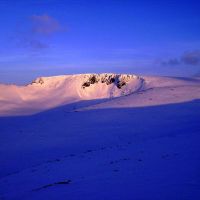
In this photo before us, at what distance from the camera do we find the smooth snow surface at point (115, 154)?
9328mm

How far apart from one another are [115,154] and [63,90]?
88.5m

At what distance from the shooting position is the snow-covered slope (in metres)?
89.1

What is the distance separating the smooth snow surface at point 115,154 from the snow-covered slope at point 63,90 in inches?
1851

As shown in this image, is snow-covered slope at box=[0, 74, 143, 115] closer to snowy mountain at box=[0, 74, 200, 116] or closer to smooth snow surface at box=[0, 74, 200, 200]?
snowy mountain at box=[0, 74, 200, 116]

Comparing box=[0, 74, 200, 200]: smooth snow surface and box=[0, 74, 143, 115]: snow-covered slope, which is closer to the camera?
box=[0, 74, 200, 200]: smooth snow surface

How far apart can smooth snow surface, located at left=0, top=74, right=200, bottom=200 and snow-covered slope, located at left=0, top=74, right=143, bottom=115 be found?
1851 inches

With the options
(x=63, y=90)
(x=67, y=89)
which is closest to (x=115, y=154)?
(x=67, y=89)

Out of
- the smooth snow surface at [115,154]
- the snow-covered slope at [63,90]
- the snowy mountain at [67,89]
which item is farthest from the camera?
the snow-covered slope at [63,90]

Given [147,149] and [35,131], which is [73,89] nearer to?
[35,131]

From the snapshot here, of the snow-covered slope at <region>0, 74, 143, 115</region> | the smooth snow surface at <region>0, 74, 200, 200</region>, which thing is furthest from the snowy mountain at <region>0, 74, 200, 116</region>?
the smooth snow surface at <region>0, 74, 200, 200</region>

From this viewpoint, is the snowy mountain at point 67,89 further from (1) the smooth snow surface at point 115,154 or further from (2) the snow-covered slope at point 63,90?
(1) the smooth snow surface at point 115,154

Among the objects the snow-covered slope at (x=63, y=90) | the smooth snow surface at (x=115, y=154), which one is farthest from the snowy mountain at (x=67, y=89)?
the smooth snow surface at (x=115, y=154)

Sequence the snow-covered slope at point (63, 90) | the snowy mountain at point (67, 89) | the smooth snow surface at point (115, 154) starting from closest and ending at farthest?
the smooth snow surface at point (115, 154)
the snowy mountain at point (67, 89)
the snow-covered slope at point (63, 90)

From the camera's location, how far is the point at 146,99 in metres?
40.0
